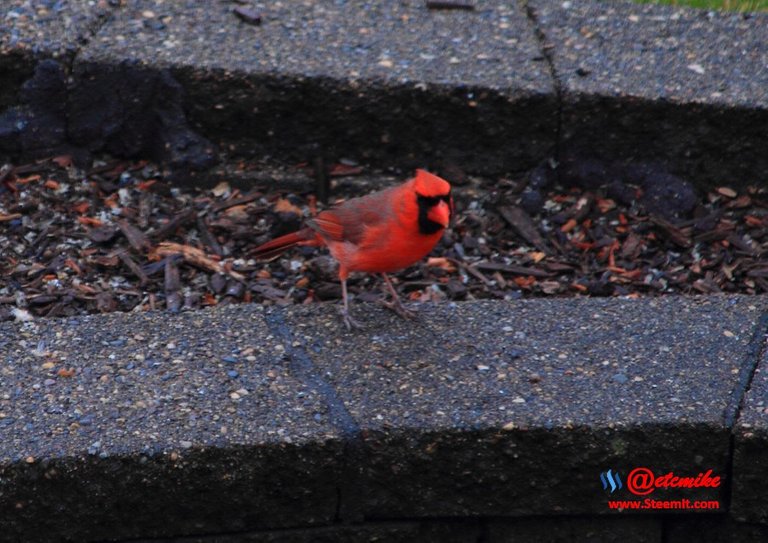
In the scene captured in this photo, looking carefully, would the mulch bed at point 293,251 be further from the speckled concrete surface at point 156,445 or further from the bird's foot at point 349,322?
the speckled concrete surface at point 156,445

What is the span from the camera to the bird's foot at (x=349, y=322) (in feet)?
11.7

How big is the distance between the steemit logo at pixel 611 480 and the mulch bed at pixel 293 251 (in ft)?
3.31

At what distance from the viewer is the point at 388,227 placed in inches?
145

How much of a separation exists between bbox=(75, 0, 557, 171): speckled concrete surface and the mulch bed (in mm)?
132

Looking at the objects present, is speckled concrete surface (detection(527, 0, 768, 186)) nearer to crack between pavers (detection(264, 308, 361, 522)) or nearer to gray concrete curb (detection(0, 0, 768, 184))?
gray concrete curb (detection(0, 0, 768, 184))

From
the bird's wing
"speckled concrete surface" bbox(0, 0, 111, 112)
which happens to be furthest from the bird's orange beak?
"speckled concrete surface" bbox(0, 0, 111, 112)

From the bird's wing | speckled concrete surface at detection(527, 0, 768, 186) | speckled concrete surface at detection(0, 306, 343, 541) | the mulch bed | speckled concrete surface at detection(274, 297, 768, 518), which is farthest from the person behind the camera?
speckled concrete surface at detection(527, 0, 768, 186)

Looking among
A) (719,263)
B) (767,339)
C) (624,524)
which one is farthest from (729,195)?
(624,524)

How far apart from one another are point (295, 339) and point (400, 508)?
60cm

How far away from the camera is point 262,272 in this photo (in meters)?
4.09

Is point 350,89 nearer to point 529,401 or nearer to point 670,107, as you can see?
point 670,107

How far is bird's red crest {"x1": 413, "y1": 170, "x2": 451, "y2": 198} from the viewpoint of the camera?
357 cm

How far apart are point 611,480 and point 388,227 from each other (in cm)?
105

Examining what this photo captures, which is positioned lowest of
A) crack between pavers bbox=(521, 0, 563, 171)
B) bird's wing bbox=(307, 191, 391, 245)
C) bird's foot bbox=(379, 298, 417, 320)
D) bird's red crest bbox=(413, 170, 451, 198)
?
bird's foot bbox=(379, 298, 417, 320)
